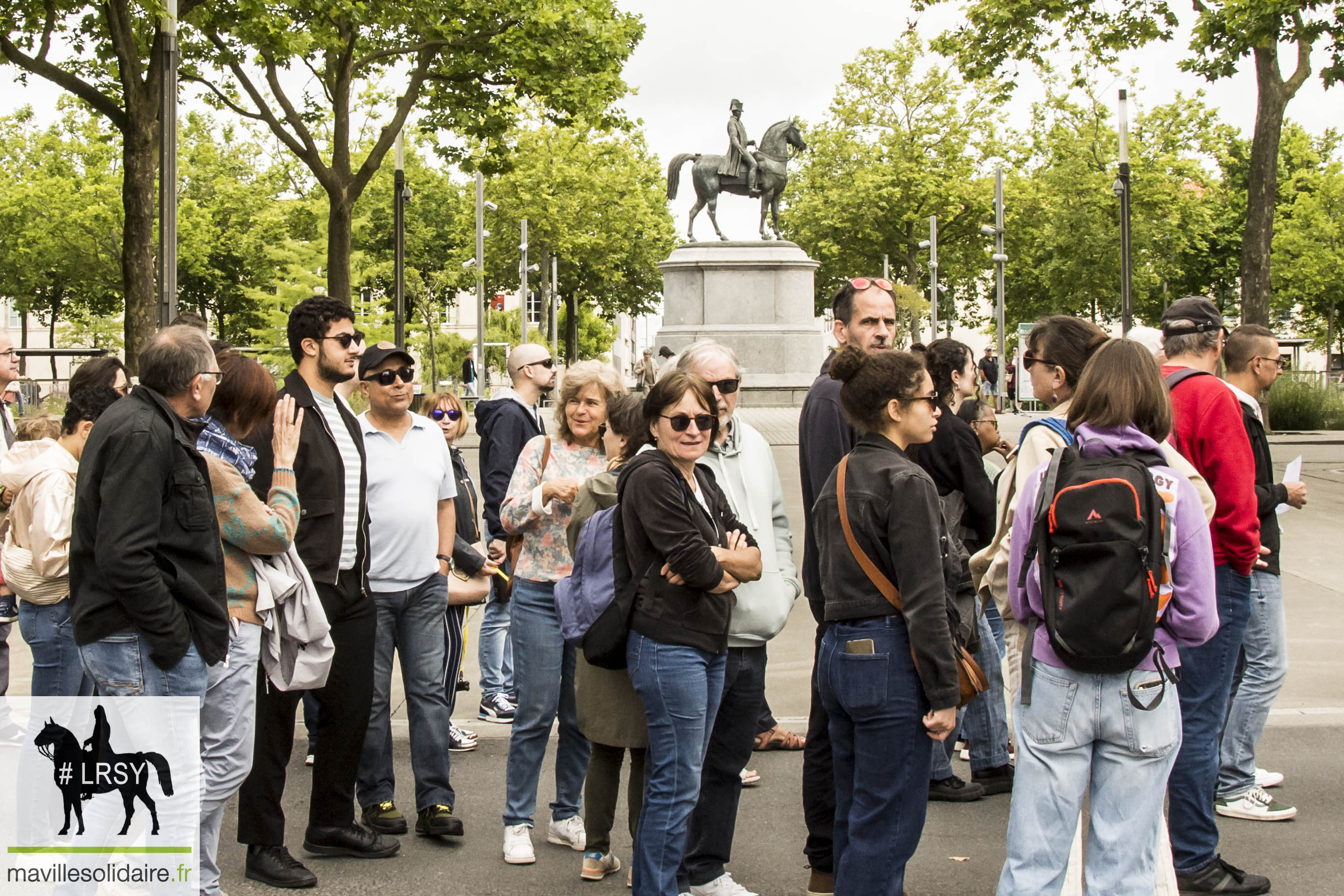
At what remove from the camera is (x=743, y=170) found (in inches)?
1072

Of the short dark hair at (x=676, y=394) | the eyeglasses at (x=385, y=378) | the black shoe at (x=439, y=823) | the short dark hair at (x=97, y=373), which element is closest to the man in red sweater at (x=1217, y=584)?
the short dark hair at (x=676, y=394)

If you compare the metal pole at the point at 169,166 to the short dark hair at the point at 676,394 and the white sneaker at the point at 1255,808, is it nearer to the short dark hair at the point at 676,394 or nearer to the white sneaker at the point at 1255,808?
the short dark hair at the point at 676,394

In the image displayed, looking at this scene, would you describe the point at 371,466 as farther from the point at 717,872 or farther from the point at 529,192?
the point at 529,192

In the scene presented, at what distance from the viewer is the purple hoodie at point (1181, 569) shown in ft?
11.6

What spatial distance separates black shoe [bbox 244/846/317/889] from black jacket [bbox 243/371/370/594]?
3.15 feet

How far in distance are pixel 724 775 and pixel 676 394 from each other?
128cm

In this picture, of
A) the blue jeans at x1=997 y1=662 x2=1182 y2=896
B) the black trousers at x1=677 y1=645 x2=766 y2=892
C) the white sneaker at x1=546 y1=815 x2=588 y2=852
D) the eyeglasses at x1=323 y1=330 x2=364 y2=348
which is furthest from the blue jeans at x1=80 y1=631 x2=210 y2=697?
the blue jeans at x1=997 y1=662 x2=1182 y2=896

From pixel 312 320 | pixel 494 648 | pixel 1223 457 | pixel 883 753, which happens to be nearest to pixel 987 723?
Answer: pixel 1223 457

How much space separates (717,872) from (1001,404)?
32731 millimetres

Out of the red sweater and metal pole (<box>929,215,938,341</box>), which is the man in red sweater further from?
metal pole (<box>929,215,938,341</box>)

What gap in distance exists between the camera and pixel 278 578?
4422 mm

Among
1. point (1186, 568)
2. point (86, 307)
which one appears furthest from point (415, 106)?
point (86, 307)

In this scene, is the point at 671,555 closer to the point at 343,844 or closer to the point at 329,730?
the point at 329,730

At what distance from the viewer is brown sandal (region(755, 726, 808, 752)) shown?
644cm
